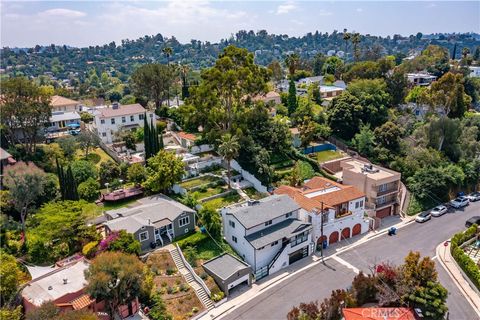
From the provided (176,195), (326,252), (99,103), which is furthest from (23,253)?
(99,103)

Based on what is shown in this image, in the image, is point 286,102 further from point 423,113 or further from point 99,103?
point 99,103

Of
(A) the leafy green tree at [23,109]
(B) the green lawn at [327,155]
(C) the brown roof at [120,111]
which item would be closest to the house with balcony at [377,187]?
(B) the green lawn at [327,155]

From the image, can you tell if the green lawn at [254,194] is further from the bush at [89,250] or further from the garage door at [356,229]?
the bush at [89,250]

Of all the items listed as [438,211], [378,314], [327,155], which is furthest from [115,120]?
[438,211]

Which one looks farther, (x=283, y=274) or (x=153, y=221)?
(x=153, y=221)

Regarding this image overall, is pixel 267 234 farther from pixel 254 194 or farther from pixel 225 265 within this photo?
pixel 254 194
